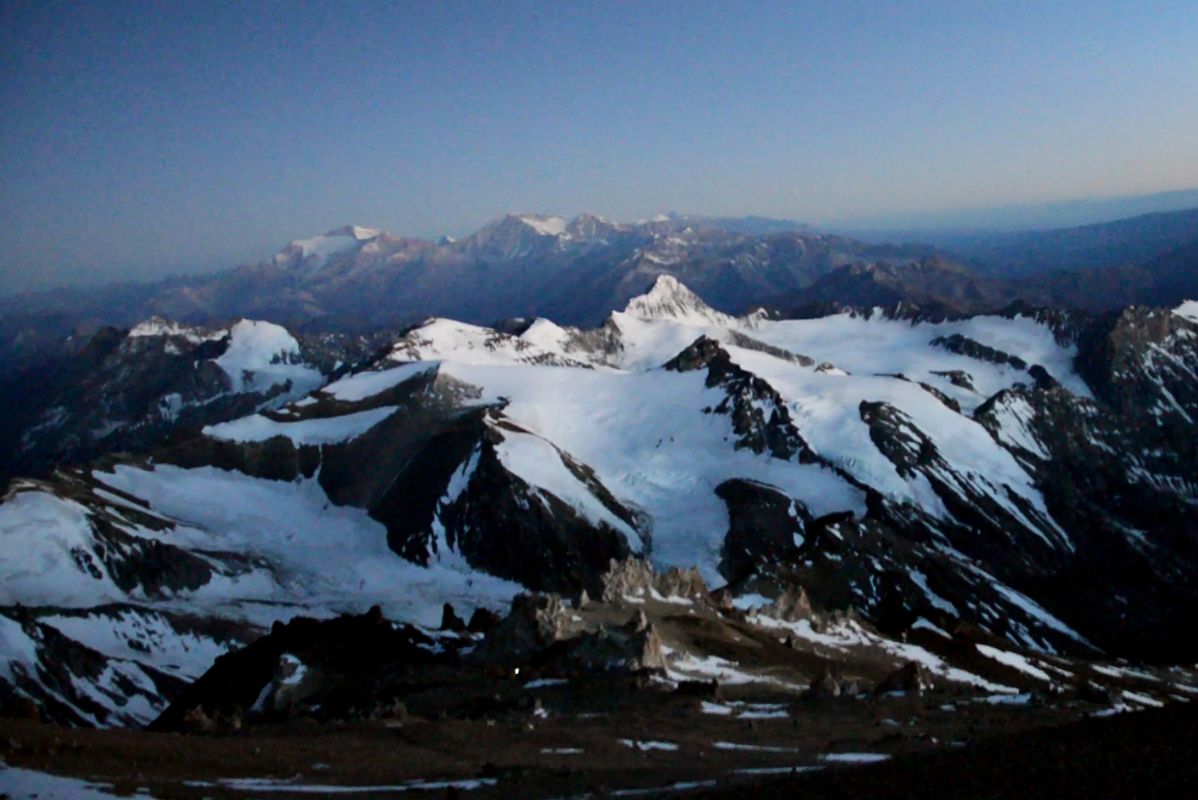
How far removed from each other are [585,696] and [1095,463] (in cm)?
18649

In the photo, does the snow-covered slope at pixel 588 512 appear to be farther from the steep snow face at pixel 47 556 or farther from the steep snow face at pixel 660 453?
the steep snow face at pixel 660 453

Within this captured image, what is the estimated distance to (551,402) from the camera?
187625 millimetres

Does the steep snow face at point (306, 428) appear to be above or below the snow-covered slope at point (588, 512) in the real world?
above

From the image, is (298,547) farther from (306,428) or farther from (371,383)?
(371,383)

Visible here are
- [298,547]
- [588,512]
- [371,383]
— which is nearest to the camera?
[298,547]

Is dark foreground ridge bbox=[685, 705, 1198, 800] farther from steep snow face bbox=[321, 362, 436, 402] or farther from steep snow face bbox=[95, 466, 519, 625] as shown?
steep snow face bbox=[321, 362, 436, 402]

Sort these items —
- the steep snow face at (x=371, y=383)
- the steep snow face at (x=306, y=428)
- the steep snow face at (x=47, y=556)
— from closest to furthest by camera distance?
1. the steep snow face at (x=47, y=556)
2. the steep snow face at (x=306, y=428)
3. the steep snow face at (x=371, y=383)

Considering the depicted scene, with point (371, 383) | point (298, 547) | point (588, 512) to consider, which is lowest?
point (298, 547)

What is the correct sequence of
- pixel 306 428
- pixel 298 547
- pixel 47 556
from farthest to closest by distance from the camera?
1. pixel 306 428
2. pixel 298 547
3. pixel 47 556

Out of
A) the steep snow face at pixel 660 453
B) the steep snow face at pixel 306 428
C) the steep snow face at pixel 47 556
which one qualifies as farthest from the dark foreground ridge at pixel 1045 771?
the steep snow face at pixel 306 428

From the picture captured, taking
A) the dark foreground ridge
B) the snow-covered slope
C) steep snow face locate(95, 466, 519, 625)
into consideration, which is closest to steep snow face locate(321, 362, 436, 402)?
the snow-covered slope

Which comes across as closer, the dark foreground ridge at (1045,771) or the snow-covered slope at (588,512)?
the dark foreground ridge at (1045,771)

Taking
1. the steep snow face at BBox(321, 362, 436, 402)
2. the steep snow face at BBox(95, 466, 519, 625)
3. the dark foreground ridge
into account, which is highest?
the dark foreground ridge

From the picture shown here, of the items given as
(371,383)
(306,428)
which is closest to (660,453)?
(371,383)
